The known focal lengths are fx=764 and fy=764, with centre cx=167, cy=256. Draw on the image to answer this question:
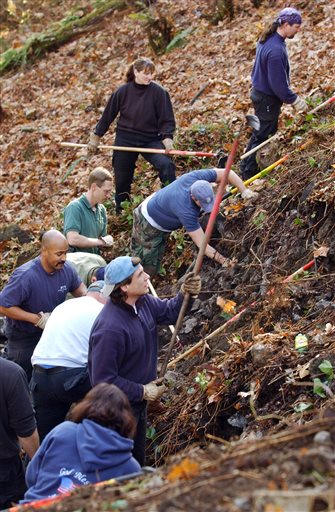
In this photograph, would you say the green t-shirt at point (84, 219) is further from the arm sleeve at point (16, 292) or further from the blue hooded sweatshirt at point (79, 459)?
the blue hooded sweatshirt at point (79, 459)

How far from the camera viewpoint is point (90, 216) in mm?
8992

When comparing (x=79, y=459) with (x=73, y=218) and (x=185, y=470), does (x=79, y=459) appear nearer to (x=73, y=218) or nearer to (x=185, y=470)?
(x=185, y=470)

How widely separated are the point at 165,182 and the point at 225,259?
2299mm

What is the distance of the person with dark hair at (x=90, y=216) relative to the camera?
8.66 meters

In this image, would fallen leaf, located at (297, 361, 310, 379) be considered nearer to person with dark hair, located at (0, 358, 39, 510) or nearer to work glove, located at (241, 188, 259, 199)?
person with dark hair, located at (0, 358, 39, 510)

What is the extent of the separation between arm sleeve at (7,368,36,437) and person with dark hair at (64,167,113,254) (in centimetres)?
372

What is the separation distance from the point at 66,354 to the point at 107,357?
0.83 metres

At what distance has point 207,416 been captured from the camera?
6.28 m

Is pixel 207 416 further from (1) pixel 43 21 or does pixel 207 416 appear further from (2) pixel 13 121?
(1) pixel 43 21

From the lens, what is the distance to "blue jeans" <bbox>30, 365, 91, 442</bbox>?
20.0ft

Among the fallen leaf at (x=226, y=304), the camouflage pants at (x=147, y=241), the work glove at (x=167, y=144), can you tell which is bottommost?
the fallen leaf at (x=226, y=304)

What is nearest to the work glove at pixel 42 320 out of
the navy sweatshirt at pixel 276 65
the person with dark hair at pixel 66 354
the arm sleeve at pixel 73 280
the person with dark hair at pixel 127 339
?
the arm sleeve at pixel 73 280

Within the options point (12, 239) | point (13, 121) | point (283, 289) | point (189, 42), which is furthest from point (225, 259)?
point (13, 121)

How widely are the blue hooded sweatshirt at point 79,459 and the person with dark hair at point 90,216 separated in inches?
184
